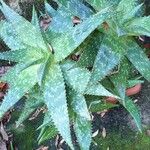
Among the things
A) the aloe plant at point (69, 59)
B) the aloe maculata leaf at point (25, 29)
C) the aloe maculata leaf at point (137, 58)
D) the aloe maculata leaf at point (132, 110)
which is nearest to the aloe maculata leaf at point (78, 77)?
the aloe plant at point (69, 59)

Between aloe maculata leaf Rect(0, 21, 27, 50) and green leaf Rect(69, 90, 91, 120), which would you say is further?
aloe maculata leaf Rect(0, 21, 27, 50)

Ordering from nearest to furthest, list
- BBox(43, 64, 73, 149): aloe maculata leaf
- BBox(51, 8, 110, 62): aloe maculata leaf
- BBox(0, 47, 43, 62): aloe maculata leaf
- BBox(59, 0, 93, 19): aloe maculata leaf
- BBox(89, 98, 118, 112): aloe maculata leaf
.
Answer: BBox(51, 8, 110, 62): aloe maculata leaf → BBox(43, 64, 73, 149): aloe maculata leaf → BBox(0, 47, 43, 62): aloe maculata leaf → BBox(59, 0, 93, 19): aloe maculata leaf → BBox(89, 98, 118, 112): aloe maculata leaf

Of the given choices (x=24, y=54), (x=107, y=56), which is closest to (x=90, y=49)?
(x=107, y=56)

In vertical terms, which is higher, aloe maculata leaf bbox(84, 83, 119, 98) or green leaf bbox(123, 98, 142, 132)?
aloe maculata leaf bbox(84, 83, 119, 98)

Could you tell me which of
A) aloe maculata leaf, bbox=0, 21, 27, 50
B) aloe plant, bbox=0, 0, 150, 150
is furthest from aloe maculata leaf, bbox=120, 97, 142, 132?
aloe maculata leaf, bbox=0, 21, 27, 50

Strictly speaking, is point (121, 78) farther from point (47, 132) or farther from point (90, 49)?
point (47, 132)

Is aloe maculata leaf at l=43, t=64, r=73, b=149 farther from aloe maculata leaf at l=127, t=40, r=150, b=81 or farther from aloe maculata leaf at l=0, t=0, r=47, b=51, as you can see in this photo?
aloe maculata leaf at l=127, t=40, r=150, b=81

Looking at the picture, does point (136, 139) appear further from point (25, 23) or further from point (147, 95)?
point (25, 23)

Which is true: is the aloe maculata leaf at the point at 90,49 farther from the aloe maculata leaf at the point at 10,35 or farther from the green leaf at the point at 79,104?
the aloe maculata leaf at the point at 10,35
